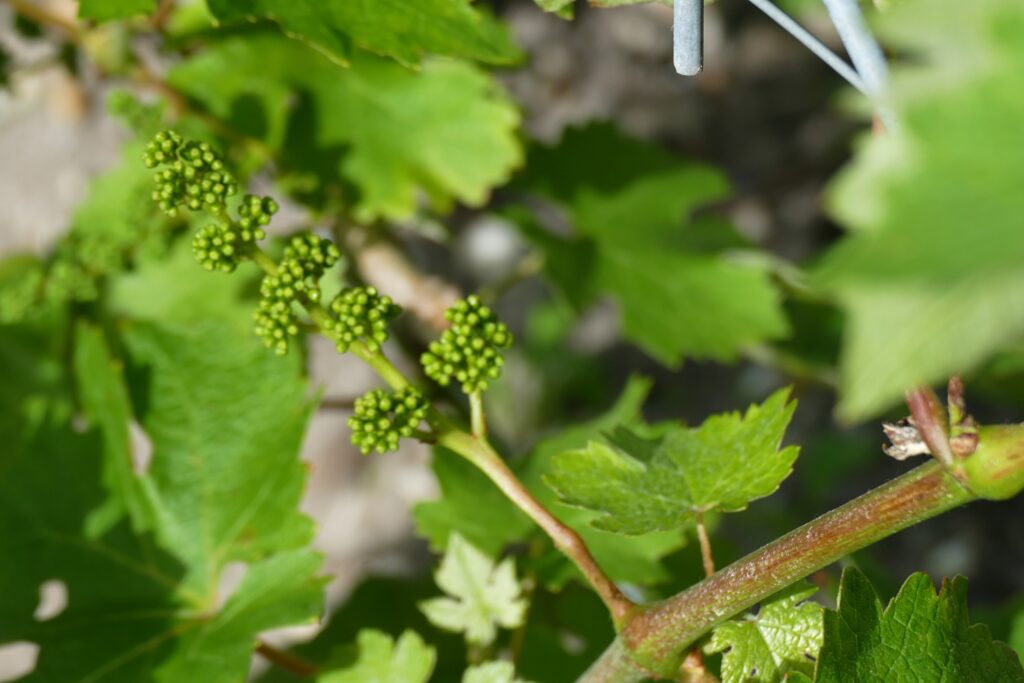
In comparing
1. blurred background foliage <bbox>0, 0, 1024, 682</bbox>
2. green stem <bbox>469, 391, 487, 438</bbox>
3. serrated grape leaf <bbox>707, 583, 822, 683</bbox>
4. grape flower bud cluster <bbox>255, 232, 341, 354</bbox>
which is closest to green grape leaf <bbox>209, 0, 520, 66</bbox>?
blurred background foliage <bbox>0, 0, 1024, 682</bbox>

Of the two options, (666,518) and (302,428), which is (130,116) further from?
(666,518)

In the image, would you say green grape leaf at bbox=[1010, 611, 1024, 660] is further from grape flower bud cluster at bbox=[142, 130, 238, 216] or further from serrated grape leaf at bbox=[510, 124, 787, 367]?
grape flower bud cluster at bbox=[142, 130, 238, 216]

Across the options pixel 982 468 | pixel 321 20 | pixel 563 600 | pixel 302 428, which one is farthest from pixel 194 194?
pixel 563 600

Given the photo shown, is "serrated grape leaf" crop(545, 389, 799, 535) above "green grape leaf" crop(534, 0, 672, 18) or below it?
below

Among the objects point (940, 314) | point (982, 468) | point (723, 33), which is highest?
point (940, 314)

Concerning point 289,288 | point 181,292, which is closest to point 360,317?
point 289,288

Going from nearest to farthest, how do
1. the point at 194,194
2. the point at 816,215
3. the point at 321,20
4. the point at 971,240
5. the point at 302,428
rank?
the point at 971,240
the point at 194,194
the point at 321,20
the point at 302,428
the point at 816,215
